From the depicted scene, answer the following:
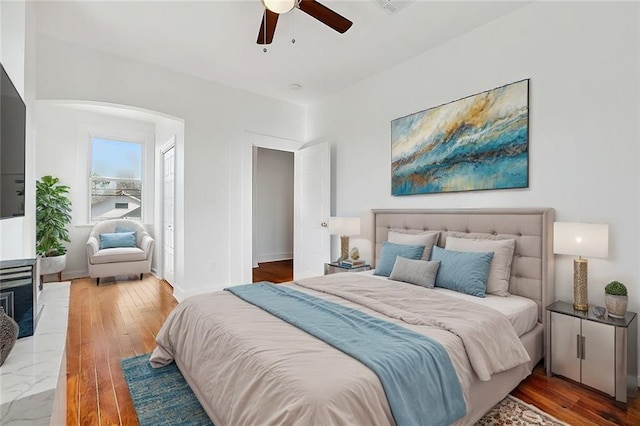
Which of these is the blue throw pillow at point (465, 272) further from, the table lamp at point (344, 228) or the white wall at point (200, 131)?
the white wall at point (200, 131)

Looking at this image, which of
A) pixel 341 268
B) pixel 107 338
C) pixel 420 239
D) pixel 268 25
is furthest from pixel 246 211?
pixel 268 25

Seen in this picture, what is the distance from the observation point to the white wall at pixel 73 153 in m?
5.07

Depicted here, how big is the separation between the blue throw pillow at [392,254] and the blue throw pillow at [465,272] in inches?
11.1

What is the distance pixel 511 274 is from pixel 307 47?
2.86 m

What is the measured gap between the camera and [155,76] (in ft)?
12.0

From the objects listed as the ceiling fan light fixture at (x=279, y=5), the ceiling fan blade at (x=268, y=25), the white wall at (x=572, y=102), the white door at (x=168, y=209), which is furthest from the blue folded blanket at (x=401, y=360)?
the white door at (x=168, y=209)

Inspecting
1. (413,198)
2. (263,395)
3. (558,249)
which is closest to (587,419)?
(558,249)

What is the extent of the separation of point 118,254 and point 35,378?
4210 mm

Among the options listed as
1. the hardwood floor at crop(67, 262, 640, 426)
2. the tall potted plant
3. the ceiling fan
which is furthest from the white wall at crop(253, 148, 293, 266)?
the ceiling fan

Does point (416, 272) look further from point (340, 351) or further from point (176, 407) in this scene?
point (176, 407)

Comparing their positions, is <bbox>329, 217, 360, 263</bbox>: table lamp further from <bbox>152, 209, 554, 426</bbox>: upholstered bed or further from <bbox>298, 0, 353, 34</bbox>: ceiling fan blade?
<bbox>298, 0, 353, 34</bbox>: ceiling fan blade

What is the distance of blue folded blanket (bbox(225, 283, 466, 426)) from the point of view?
49.6 inches

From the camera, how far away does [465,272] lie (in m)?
2.45

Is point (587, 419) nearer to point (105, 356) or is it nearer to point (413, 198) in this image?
point (413, 198)
